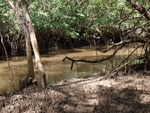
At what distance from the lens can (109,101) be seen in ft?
9.26

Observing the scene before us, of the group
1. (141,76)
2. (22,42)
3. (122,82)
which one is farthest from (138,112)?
(22,42)

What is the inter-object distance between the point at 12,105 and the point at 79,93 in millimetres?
1247

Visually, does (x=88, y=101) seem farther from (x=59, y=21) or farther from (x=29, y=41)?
(x=59, y=21)

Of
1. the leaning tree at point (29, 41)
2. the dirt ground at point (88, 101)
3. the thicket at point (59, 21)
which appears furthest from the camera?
the thicket at point (59, 21)

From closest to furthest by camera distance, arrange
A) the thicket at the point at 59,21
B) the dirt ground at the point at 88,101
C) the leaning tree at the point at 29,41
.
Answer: the dirt ground at the point at 88,101 < the leaning tree at the point at 29,41 < the thicket at the point at 59,21

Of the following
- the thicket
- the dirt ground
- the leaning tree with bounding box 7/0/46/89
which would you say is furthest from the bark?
the thicket

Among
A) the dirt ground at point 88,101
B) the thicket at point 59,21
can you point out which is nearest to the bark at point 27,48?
the dirt ground at point 88,101

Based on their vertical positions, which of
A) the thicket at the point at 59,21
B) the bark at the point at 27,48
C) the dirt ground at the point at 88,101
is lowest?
the dirt ground at the point at 88,101

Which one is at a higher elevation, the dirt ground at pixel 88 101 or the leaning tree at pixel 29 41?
the leaning tree at pixel 29 41

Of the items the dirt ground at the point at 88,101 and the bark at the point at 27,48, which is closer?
the dirt ground at the point at 88,101

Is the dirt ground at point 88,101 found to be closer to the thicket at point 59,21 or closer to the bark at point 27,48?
the bark at point 27,48

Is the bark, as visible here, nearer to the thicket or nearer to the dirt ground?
the dirt ground

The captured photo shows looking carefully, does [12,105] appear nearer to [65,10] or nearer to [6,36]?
[65,10]

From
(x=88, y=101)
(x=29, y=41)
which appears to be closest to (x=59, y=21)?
(x=29, y=41)
